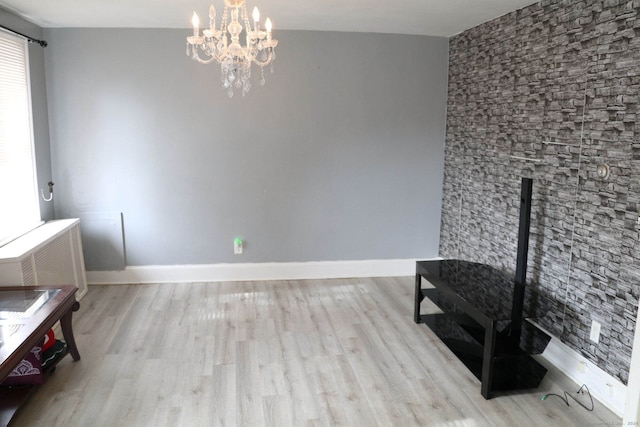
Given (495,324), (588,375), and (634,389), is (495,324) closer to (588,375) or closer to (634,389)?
(588,375)

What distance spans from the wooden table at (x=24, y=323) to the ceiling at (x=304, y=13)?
196cm

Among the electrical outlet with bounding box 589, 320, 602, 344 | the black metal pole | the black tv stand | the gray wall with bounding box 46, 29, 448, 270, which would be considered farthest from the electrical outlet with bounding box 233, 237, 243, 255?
the electrical outlet with bounding box 589, 320, 602, 344

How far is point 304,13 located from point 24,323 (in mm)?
2771

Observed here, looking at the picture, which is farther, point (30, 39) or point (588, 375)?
point (30, 39)

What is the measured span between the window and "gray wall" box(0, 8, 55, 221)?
0.26ft

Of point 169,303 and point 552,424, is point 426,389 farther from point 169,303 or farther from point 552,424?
point 169,303

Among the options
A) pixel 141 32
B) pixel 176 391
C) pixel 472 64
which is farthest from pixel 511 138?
pixel 141 32

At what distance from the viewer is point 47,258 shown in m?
3.60

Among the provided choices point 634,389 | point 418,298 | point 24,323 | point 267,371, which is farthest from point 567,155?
point 24,323

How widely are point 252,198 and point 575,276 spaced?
2.81m

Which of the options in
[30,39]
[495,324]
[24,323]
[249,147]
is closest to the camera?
[24,323]

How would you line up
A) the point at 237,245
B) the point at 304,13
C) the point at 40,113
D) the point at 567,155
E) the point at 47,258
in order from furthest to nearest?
the point at 237,245, the point at 40,113, the point at 304,13, the point at 47,258, the point at 567,155

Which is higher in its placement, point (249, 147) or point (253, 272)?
point (249, 147)

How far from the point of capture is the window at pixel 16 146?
11.6 ft
